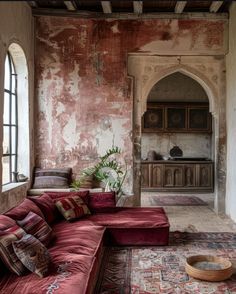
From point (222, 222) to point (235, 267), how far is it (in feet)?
8.50

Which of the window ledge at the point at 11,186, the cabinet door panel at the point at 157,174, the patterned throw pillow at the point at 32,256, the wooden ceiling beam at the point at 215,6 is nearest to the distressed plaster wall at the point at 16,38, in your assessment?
the window ledge at the point at 11,186

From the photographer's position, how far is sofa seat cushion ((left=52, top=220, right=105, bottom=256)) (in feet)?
12.3

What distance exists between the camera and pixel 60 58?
7.52 metres

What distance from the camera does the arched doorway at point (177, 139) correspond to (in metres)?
10.7

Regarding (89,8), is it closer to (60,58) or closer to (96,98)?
(60,58)

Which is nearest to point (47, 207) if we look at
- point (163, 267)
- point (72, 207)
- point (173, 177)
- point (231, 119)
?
point (72, 207)

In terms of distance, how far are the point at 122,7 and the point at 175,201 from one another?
4.71 metres

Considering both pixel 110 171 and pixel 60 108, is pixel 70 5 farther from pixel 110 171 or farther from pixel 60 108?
Answer: pixel 110 171

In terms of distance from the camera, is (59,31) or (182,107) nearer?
(59,31)

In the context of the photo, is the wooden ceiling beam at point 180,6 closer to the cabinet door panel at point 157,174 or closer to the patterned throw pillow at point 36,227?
the cabinet door panel at point 157,174

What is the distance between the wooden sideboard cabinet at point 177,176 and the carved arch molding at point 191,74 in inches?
120

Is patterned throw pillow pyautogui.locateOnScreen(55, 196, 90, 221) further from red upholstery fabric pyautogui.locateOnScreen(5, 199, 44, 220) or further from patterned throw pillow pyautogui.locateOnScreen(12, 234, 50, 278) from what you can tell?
patterned throw pillow pyautogui.locateOnScreen(12, 234, 50, 278)

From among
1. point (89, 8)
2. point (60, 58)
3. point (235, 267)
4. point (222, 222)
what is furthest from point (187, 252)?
point (89, 8)

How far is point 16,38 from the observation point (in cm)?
626
